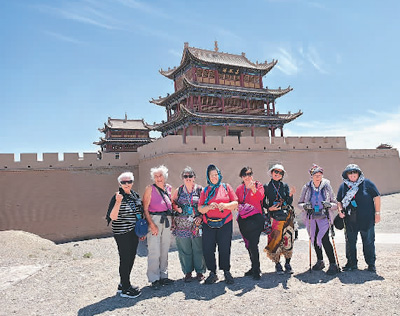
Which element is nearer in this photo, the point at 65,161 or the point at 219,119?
the point at 65,161

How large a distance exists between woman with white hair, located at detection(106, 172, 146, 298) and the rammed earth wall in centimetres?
678

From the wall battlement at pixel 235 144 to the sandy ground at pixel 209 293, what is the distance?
615cm

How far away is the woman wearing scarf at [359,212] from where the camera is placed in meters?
4.18

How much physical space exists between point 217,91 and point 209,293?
13767 millimetres

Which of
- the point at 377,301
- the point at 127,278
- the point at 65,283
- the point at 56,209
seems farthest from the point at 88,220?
the point at 377,301

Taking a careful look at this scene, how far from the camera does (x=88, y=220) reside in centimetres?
1295

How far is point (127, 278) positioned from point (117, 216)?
86cm

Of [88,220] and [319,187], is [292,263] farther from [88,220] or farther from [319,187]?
[88,220]

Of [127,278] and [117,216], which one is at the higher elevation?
[117,216]

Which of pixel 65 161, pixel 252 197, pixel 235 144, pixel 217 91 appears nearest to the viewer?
pixel 252 197

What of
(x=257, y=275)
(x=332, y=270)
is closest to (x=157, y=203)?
(x=257, y=275)

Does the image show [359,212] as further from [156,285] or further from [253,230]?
[156,285]

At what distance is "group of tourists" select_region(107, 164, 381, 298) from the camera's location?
3.89m

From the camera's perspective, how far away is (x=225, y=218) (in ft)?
13.1
